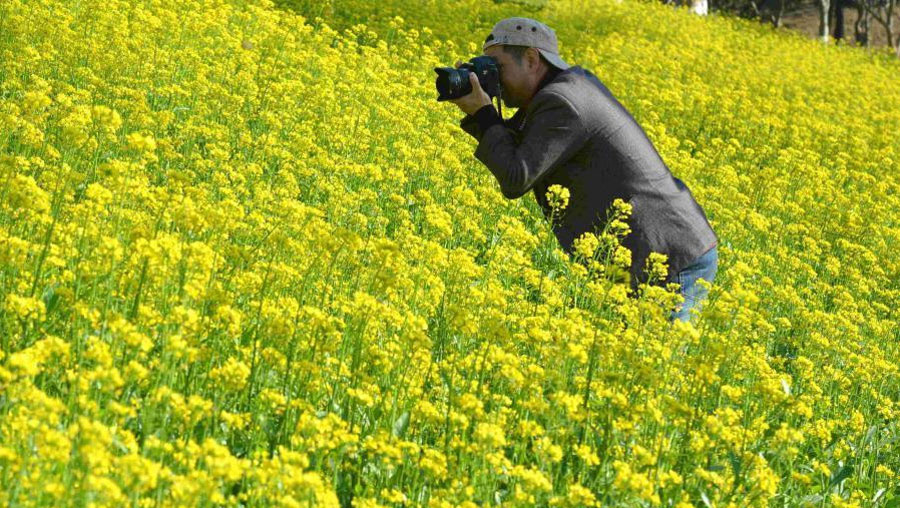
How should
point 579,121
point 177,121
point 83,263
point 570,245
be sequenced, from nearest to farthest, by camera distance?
point 83,263
point 579,121
point 570,245
point 177,121

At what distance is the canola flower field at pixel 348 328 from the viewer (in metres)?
3.32

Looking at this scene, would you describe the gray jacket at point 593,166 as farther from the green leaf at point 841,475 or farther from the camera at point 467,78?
the green leaf at point 841,475

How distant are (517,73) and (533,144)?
0.36 m

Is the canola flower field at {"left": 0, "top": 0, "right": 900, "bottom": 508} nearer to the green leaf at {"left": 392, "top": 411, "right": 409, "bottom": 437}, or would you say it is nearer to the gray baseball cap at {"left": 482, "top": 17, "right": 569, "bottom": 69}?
the green leaf at {"left": 392, "top": 411, "right": 409, "bottom": 437}

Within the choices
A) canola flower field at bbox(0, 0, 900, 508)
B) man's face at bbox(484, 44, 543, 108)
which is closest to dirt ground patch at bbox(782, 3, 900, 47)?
canola flower field at bbox(0, 0, 900, 508)

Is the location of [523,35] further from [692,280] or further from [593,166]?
[692,280]

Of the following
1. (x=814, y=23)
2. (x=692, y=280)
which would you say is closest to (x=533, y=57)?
(x=692, y=280)

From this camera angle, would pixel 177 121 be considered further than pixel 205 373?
Yes

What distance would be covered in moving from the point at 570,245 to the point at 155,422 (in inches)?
107

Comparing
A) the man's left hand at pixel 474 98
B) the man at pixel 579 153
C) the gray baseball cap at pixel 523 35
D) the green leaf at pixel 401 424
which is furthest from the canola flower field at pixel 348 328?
the gray baseball cap at pixel 523 35

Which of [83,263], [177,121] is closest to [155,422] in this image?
[83,263]

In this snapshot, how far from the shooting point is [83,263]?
3926 millimetres

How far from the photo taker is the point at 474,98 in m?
5.47

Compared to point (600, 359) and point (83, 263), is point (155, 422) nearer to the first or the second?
point (83, 263)
